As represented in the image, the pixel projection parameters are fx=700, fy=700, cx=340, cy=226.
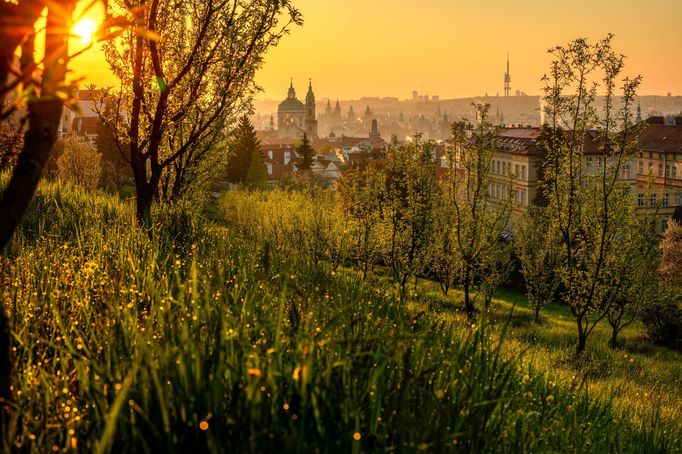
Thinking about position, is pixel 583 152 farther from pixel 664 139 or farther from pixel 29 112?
pixel 664 139

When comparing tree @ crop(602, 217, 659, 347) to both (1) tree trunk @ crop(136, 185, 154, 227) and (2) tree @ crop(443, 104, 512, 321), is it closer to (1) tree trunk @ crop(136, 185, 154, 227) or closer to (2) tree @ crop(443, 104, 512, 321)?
(2) tree @ crop(443, 104, 512, 321)

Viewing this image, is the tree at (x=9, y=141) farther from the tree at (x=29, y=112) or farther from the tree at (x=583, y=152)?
the tree at (x=583, y=152)

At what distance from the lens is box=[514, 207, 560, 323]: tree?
3839cm

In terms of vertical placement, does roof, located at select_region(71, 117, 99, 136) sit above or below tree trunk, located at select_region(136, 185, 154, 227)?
above

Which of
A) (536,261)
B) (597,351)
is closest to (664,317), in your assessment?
(536,261)

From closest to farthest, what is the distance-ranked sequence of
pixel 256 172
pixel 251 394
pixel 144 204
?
1. pixel 251 394
2. pixel 144 204
3. pixel 256 172

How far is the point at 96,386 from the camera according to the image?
4141 mm

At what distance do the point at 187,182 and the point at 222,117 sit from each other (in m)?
4.84

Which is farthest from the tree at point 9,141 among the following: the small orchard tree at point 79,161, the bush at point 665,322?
the bush at point 665,322

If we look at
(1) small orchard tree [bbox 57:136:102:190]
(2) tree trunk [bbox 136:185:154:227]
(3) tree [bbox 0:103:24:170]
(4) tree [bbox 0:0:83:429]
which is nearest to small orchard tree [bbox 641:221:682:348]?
(2) tree trunk [bbox 136:185:154:227]

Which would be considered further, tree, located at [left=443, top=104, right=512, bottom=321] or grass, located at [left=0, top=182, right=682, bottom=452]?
tree, located at [left=443, top=104, right=512, bottom=321]

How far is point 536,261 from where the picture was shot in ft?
126

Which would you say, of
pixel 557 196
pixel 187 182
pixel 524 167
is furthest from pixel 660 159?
pixel 187 182

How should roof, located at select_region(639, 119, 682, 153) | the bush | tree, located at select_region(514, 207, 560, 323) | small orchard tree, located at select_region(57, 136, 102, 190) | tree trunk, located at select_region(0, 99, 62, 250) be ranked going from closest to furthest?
tree trunk, located at select_region(0, 99, 62, 250)
the bush
tree, located at select_region(514, 207, 560, 323)
small orchard tree, located at select_region(57, 136, 102, 190)
roof, located at select_region(639, 119, 682, 153)
